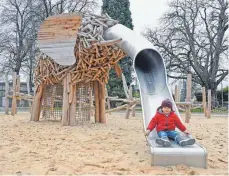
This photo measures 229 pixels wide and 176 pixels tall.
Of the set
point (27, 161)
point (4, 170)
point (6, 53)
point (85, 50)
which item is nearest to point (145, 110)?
point (27, 161)

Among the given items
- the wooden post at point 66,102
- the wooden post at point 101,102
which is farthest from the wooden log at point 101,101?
the wooden post at point 66,102

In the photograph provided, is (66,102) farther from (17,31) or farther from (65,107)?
(17,31)

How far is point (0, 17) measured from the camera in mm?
26297

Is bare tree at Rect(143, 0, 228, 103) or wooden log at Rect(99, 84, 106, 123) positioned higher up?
A: bare tree at Rect(143, 0, 228, 103)

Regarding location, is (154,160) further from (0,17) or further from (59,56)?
(0,17)

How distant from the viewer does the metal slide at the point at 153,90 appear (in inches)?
172

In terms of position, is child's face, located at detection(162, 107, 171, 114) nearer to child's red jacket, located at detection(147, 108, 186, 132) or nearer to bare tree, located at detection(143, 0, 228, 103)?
child's red jacket, located at detection(147, 108, 186, 132)

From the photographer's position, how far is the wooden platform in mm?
8883

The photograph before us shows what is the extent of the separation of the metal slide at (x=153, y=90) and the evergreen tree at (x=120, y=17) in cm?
1719

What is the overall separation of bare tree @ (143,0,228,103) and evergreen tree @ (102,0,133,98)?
2.87 metres

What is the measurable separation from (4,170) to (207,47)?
25.8m

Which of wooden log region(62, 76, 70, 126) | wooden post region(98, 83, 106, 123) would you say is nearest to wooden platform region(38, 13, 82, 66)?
wooden log region(62, 76, 70, 126)

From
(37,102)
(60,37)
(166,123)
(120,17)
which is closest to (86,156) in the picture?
(166,123)

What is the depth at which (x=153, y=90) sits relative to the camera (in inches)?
258
